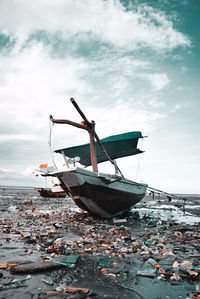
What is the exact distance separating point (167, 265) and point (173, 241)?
→ 91.7 inches

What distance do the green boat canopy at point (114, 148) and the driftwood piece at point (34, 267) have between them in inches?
418

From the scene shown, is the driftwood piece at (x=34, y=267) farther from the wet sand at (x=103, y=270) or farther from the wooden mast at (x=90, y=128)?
the wooden mast at (x=90, y=128)

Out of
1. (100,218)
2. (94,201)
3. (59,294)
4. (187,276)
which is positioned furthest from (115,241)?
(100,218)

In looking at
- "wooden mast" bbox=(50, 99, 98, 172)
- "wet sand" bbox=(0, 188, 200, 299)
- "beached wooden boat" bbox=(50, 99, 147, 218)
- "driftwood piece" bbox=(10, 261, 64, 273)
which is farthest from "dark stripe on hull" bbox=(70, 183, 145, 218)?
"driftwood piece" bbox=(10, 261, 64, 273)

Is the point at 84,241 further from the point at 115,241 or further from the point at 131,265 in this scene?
the point at 131,265

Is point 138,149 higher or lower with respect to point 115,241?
higher

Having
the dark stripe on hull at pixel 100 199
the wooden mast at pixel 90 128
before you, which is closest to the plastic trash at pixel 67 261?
the dark stripe on hull at pixel 100 199

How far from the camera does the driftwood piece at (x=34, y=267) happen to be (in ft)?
10.3

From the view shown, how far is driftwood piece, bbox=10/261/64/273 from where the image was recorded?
10.3ft

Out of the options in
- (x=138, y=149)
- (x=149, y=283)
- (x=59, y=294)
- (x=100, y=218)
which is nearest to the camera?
(x=59, y=294)

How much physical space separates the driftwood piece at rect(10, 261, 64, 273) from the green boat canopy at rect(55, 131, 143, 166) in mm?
10619

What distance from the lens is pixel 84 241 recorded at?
5266mm

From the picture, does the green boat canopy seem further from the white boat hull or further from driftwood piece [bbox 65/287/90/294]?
driftwood piece [bbox 65/287/90/294]

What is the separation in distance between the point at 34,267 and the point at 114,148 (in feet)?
39.6
